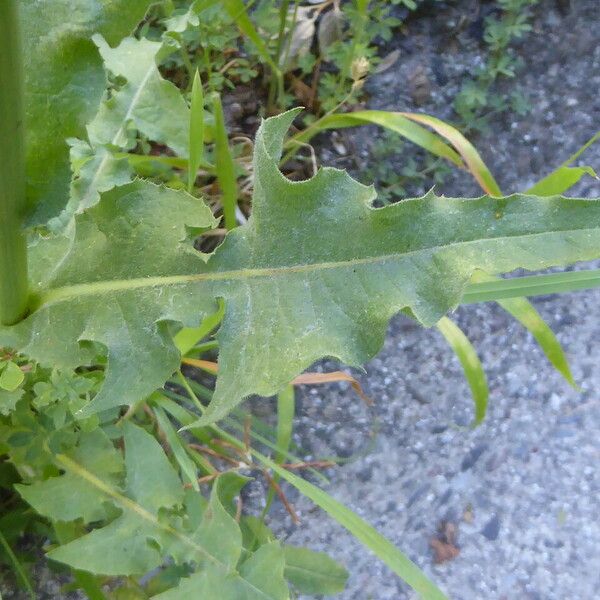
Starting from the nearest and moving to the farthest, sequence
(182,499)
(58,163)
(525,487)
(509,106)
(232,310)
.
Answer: (58,163) → (232,310) → (182,499) → (525,487) → (509,106)

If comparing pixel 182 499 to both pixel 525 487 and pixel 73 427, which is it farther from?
pixel 525 487

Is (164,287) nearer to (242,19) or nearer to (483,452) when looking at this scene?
(242,19)

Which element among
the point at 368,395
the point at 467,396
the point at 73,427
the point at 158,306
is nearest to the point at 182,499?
the point at 73,427

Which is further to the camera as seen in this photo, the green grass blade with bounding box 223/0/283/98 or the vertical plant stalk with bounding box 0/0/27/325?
the green grass blade with bounding box 223/0/283/98

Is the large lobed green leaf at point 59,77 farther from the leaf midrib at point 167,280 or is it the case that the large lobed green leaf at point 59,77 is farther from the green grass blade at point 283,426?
the green grass blade at point 283,426

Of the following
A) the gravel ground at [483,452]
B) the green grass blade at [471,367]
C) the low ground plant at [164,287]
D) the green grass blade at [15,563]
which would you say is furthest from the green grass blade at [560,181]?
the green grass blade at [15,563]

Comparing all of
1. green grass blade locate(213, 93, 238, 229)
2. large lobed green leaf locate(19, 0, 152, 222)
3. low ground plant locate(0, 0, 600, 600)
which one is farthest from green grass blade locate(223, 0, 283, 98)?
large lobed green leaf locate(19, 0, 152, 222)

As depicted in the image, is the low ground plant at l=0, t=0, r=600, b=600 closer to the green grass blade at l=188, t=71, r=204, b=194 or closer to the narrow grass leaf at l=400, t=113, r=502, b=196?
the green grass blade at l=188, t=71, r=204, b=194
